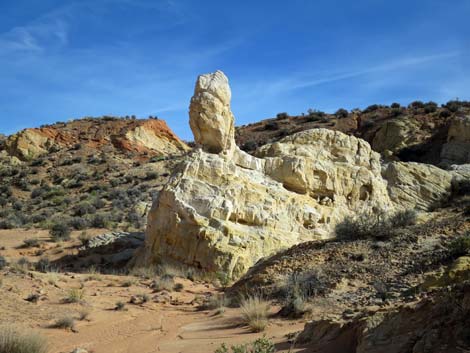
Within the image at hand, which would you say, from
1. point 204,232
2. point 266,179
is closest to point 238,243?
point 204,232

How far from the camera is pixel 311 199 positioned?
49.1ft

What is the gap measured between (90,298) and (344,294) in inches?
191

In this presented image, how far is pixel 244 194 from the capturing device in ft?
44.1

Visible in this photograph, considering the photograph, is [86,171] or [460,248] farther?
[86,171]

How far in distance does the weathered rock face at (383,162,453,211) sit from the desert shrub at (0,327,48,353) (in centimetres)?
1275

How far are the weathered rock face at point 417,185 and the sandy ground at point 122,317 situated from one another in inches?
310

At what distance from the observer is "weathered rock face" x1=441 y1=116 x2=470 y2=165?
24780 mm

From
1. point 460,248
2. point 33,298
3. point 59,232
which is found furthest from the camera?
point 59,232

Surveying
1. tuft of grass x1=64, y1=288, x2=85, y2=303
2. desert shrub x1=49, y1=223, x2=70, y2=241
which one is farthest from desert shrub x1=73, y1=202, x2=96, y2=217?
tuft of grass x1=64, y1=288, x2=85, y2=303

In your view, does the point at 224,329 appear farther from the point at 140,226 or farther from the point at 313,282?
the point at 140,226

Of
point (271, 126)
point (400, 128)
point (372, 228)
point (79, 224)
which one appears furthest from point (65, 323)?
point (271, 126)

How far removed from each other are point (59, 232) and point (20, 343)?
1492 centimetres

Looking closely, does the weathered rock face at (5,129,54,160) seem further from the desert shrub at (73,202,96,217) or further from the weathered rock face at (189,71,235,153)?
the weathered rock face at (189,71,235,153)

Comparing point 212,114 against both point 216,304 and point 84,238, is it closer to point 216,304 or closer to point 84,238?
point 216,304
